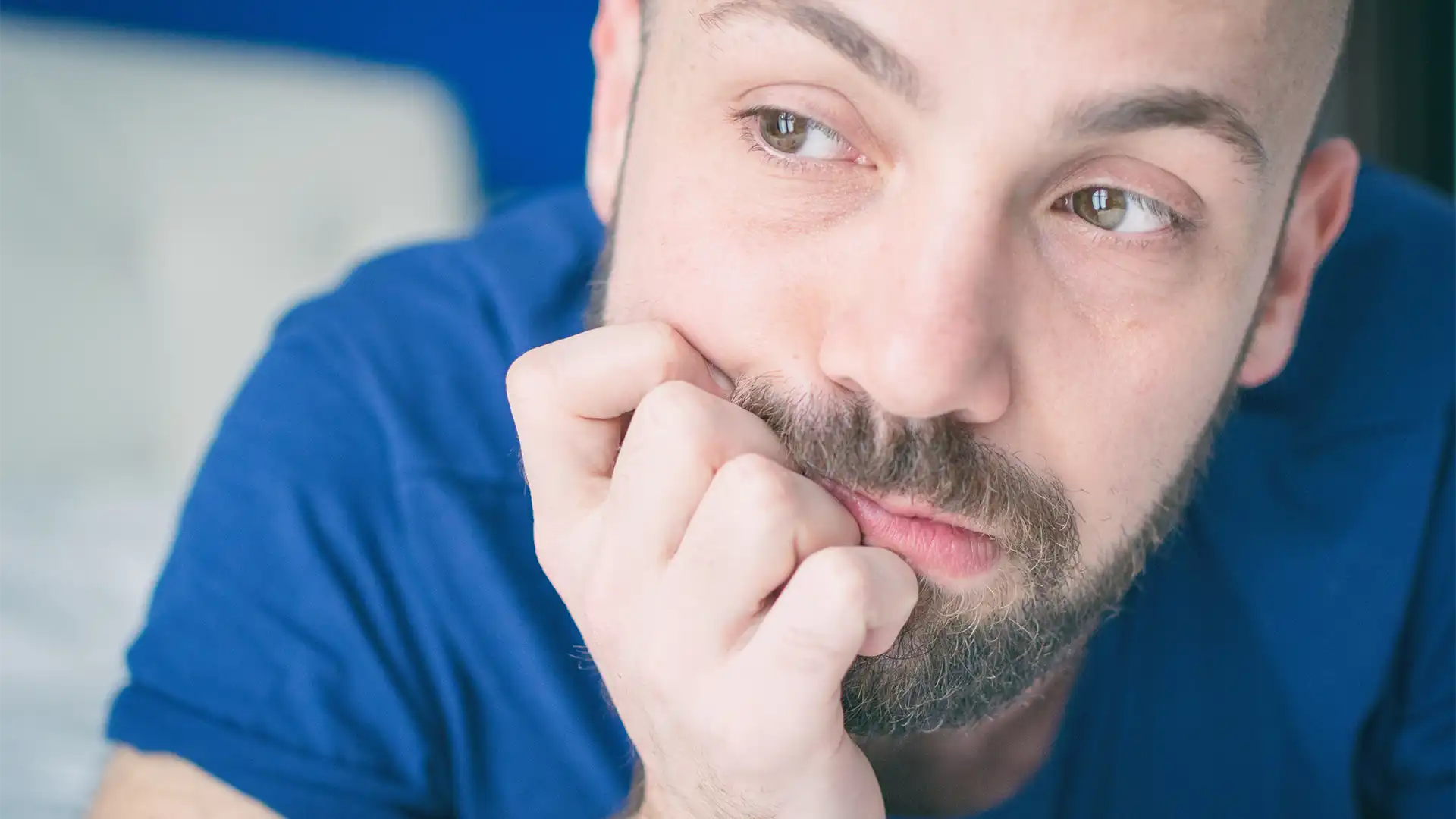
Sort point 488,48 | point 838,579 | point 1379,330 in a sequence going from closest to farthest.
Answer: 1. point 838,579
2. point 1379,330
3. point 488,48

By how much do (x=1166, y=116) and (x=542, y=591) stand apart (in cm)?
62

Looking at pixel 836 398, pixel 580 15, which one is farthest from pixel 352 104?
pixel 836 398

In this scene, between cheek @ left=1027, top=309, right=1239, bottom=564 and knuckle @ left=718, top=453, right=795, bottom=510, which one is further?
cheek @ left=1027, top=309, right=1239, bottom=564

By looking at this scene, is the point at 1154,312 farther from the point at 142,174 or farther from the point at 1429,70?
the point at 142,174

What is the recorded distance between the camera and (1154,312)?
2.54 ft

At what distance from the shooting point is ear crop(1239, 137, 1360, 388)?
96 centimetres

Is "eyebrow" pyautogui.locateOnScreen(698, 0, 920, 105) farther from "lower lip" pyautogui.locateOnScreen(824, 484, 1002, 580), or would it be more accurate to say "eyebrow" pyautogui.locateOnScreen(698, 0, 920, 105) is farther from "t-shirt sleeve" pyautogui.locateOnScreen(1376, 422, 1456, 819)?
"t-shirt sleeve" pyautogui.locateOnScreen(1376, 422, 1456, 819)

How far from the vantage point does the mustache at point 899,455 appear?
2.22 feet

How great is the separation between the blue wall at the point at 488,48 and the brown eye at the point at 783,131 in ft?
6.28

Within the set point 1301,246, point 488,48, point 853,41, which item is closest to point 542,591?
point 853,41

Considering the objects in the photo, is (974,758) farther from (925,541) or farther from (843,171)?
(843,171)

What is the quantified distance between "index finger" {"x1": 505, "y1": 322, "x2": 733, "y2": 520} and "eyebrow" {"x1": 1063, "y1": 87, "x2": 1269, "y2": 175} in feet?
0.93

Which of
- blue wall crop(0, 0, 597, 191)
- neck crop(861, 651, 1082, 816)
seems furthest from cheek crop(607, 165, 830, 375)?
blue wall crop(0, 0, 597, 191)

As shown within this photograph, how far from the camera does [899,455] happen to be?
0.68 metres
